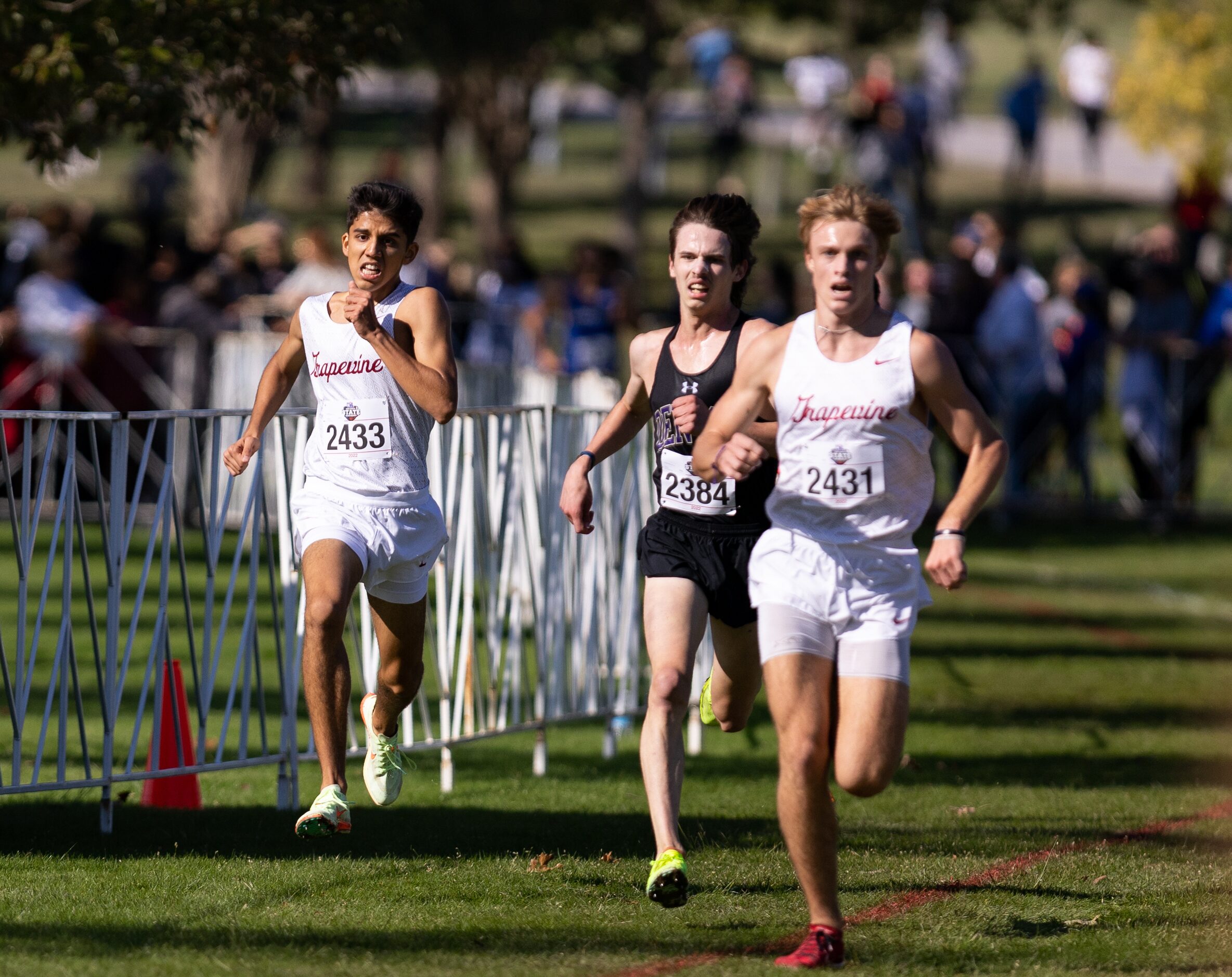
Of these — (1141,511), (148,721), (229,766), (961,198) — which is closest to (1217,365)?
(1141,511)

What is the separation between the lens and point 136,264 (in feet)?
53.2

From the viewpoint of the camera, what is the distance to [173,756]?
7.75m

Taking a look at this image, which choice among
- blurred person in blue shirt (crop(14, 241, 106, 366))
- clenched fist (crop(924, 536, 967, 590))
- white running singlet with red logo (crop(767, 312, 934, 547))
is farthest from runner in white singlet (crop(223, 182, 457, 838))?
blurred person in blue shirt (crop(14, 241, 106, 366))

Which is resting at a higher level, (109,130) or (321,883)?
(109,130)

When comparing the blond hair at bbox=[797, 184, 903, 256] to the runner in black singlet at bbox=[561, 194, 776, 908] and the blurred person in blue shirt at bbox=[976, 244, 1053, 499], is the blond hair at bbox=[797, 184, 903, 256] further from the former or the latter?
the blurred person in blue shirt at bbox=[976, 244, 1053, 499]

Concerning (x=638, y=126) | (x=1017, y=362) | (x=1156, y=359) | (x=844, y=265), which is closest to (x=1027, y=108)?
(x=638, y=126)

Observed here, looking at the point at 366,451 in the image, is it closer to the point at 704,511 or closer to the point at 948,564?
the point at 704,511

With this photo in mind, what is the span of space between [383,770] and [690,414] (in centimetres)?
175

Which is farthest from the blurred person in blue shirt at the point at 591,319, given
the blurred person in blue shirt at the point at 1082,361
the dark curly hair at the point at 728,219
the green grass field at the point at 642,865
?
the dark curly hair at the point at 728,219

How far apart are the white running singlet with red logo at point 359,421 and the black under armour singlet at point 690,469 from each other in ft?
2.70

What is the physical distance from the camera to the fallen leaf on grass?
21.1ft

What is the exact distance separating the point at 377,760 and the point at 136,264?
10526 mm

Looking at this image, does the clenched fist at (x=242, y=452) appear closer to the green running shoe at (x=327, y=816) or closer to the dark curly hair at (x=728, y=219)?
the green running shoe at (x=327, y=816)

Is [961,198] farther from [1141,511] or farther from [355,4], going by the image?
[355,4]
